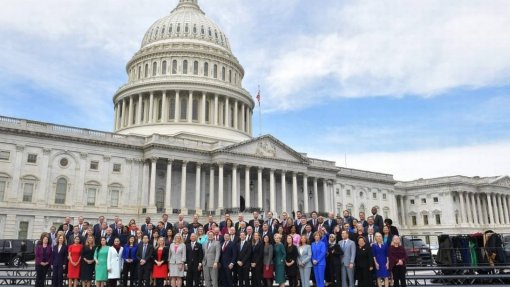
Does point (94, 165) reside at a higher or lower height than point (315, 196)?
higher

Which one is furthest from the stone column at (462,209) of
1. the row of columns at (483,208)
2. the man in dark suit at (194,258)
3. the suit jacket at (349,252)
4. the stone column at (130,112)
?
the man in dark suit at (194,258)

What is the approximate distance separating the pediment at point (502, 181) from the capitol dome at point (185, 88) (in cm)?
5408

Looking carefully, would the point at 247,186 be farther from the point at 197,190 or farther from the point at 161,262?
the point at 161,262

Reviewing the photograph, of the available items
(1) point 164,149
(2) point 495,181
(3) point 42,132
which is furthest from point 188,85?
(2) point 495,181

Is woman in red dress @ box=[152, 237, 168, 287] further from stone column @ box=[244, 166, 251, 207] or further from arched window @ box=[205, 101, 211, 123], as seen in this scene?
arched window @ box=[205, 101, 211, 123]

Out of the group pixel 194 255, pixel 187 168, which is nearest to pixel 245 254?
pixel 194 255

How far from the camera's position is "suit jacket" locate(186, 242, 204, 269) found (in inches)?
632

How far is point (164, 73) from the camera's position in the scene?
7219 cm

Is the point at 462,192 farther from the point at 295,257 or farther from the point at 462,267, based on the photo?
the point at 295,257

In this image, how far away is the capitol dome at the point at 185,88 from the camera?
6719 centimetres

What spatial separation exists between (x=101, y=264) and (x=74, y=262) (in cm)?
105

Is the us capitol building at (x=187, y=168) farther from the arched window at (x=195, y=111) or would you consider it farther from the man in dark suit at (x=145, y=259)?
the man in dark suit at (x=145, y=259)

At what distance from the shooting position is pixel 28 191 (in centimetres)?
4575

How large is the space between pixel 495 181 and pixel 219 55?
62.8m
